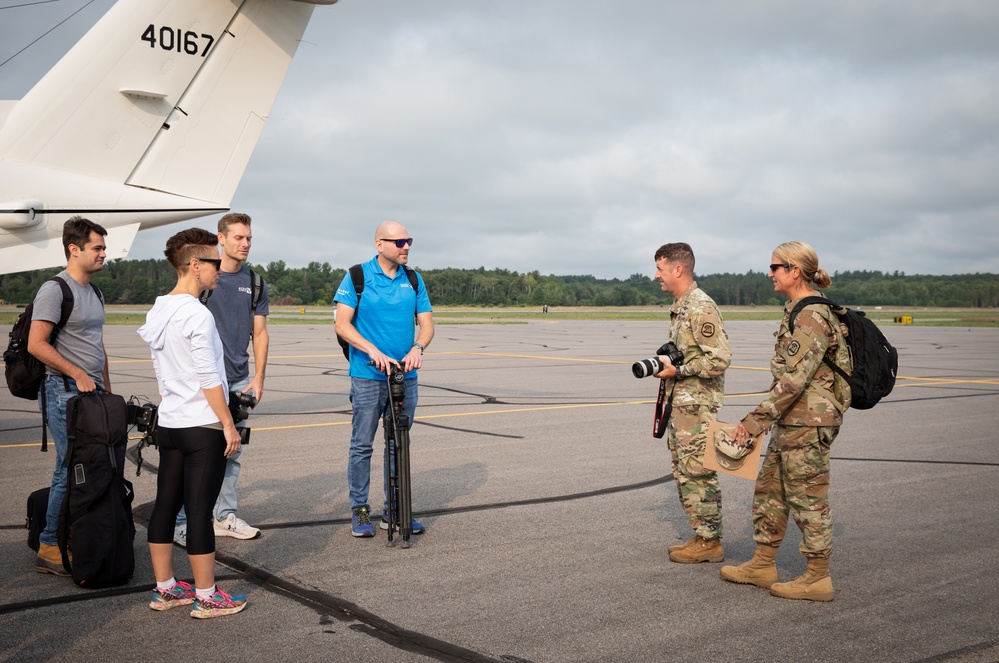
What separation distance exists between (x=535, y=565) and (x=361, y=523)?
132 cm

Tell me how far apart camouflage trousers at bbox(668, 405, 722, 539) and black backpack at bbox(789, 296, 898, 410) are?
867mm

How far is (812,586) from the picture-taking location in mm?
4441

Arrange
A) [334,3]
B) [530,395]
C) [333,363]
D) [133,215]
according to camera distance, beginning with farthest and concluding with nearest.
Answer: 1. [333,363]
2. [530,395]
3. [334,3]
4. [133,215]

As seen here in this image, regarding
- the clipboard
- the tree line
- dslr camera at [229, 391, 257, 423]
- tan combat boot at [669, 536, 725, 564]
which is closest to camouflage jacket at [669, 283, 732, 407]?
the clipboard

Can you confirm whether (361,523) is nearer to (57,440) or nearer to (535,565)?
(535,565)

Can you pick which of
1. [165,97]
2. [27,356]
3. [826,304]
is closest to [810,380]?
[826,304]

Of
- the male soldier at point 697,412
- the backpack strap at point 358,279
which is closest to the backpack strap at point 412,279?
the backpack strap at point 358,279

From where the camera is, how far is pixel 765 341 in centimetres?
3141

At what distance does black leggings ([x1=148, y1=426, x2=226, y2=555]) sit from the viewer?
13.2ft

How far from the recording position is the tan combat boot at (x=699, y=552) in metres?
5.04

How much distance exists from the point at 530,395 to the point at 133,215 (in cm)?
683

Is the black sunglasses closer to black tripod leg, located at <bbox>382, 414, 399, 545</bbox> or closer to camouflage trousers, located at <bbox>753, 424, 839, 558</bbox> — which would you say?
black tripod leg, located at <bbox>382, 414, 399, 545</bbox>

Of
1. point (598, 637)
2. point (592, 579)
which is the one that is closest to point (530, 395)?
point (592, 579)

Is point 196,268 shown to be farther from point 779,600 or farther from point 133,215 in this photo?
point 133,215
